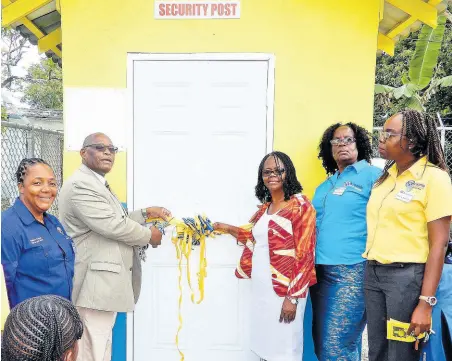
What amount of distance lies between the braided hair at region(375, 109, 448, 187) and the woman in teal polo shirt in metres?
0.56

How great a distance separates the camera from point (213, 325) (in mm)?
3900

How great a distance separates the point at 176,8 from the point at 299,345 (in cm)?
276

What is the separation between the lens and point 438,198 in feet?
7.72

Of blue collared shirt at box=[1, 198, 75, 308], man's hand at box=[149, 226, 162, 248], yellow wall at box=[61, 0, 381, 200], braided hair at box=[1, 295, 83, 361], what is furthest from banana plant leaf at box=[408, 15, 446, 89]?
braided hair at box=[1, 295, 83, 361]

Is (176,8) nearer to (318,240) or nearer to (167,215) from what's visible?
(167,215)

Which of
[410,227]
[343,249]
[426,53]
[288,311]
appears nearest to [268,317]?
[288,311]

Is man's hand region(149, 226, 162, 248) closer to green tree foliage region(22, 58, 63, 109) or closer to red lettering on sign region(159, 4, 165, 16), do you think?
red lettering on sign region(159, 4, 165, 16)

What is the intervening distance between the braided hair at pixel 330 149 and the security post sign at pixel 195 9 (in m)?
1.25

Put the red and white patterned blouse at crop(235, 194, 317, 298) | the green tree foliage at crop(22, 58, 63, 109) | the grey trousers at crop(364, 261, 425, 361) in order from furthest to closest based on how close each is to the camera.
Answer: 1. the green tree foliage at crop(22, 58, 63, 109)
2. the red and white patterned blouse at crop(235, 194, 317, 298)
3. the grey trousers at crop(364, 261, 425, 361)

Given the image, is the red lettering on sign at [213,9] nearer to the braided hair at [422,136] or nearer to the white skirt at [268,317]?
the white skirt at [268,317]

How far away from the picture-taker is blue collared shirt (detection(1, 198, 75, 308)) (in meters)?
2.38

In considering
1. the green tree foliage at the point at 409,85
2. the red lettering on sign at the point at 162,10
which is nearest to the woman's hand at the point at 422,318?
the red lettering on sign at the point at 162,10

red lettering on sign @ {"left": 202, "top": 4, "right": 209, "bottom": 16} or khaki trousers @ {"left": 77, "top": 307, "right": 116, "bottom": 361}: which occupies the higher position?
red lettering on sign @ {"left": 202, "top": 4, "right": 209, "bottom": 16}

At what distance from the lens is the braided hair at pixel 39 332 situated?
140 centimetres
